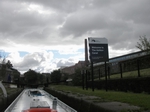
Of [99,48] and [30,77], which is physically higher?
[99,48]

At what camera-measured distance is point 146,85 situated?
16656 millimetres

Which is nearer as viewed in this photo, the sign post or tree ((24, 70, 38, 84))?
the sign post

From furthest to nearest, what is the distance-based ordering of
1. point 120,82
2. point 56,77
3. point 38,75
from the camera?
point 38,75
point 56,77
point 120,82

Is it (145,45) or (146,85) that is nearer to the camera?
(146,85)

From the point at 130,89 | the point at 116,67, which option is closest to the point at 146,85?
the point at 130,89

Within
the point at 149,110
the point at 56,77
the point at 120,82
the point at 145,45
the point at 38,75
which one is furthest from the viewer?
the point at 38,75

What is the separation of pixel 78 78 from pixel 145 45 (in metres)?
30.7

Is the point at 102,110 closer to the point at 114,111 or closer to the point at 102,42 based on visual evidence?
the point at 114,111

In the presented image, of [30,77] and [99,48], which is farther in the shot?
[30,77]

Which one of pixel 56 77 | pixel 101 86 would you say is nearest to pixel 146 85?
pixel 101 86

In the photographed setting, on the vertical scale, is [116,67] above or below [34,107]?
above

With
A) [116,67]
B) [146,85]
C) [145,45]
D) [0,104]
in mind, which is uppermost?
[145,45]

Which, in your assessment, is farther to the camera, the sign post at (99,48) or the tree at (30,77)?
the tree at (30,77)

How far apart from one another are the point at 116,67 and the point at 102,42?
19235 millimetres
